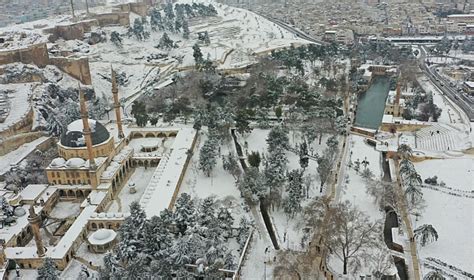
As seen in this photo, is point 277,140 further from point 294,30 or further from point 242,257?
point 294,30

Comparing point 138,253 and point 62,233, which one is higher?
point 138,253

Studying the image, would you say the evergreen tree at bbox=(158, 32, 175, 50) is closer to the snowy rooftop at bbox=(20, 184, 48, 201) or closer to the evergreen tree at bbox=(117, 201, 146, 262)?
the snowy rooftop at bbox=(20, 184, 48, 201)

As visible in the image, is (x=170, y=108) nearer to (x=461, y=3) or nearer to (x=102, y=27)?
(x=102, y=27)

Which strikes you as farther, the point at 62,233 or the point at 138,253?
the point at 62,233

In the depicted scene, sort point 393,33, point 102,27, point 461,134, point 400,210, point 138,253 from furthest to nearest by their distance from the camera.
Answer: point 393,33, point 102,27, point 461,134, point 400,210, point 138,253

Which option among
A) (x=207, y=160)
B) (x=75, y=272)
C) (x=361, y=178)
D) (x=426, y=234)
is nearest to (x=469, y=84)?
(x=361, y=178)

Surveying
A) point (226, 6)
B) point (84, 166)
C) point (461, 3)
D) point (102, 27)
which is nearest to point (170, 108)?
point (84, 166)
